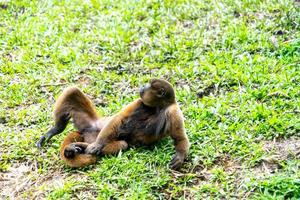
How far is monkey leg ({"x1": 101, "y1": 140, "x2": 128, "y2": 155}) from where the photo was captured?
5.27m

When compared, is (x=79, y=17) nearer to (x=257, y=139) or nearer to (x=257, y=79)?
(x=257, y=79)

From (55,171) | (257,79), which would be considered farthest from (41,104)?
(257,79)

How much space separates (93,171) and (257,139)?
5.39ft

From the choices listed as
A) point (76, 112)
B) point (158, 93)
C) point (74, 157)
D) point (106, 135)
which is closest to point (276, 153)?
point (158, 93)

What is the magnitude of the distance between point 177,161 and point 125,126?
2.10 ft

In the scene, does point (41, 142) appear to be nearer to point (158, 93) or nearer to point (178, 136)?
point (158, 93)

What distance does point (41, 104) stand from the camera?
6.61 meters

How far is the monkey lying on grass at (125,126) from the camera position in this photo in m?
5.12

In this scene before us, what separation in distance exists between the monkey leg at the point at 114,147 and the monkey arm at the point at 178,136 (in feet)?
1.76

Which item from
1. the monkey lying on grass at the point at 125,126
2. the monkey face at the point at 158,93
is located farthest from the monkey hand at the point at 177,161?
the monkey face at the point at 158,93

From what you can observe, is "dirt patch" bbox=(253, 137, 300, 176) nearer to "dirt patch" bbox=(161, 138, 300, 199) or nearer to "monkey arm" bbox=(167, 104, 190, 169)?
"dirt patch" bbox=(161, 138, 300, 199)

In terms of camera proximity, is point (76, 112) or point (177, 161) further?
point (76, 112)

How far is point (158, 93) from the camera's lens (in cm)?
520

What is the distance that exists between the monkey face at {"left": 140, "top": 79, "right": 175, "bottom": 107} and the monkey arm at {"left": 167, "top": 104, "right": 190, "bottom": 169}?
0.53ft
